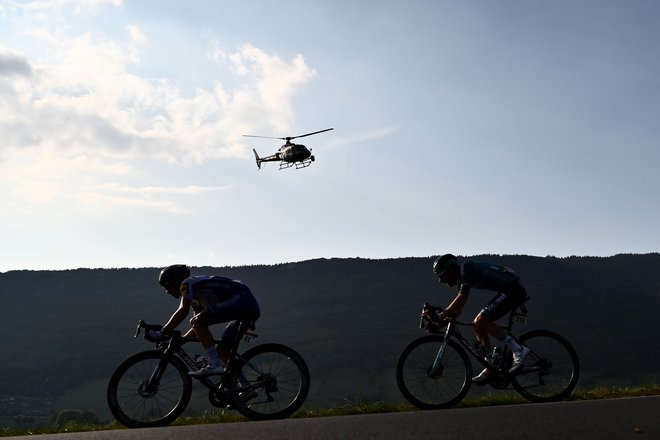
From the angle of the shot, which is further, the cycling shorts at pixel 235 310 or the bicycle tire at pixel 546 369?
the bicycle tire at pixel 546 369

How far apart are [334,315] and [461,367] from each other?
15304cm

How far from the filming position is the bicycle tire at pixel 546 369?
32.0 feet

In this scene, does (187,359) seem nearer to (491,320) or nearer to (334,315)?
(491,320)

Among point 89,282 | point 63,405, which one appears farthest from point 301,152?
point 89,282

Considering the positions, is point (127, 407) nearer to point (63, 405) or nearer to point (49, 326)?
point (63, 405)

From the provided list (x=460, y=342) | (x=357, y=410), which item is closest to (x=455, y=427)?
(x=357, y=410)

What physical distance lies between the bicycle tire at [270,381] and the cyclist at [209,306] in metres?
0.32

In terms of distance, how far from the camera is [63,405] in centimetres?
12369

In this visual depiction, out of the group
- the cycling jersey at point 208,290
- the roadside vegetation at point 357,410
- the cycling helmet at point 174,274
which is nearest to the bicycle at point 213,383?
the roadside vegetation at point 357,410

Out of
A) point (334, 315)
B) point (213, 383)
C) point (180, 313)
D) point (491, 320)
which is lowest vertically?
point (213, 383)

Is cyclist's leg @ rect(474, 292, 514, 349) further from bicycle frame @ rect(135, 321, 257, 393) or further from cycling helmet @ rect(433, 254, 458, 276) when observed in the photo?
bicycle frame @ rect(135, 321, 257, 393)

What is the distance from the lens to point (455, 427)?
6.94m

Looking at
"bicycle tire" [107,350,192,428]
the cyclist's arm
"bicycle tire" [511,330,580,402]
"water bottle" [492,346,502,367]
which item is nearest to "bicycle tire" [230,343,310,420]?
"bicycle tire" [107,350,192,428]

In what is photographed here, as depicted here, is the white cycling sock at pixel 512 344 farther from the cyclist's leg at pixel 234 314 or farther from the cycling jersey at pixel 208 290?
the cycling jersey at pixel 208 290
